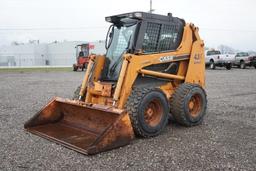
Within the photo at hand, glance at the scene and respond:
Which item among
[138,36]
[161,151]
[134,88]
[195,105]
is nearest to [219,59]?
[195,105]

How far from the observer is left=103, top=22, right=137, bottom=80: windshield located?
7004 mm

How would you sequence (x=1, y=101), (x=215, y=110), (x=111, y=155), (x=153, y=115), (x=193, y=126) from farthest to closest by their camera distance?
(x=1, y=101), (x=215, y=110), (x=193, y=126), (x=153, y=115), (x=111, y=155)

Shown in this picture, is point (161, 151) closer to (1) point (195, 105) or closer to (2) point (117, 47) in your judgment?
(1) point (195, 105)

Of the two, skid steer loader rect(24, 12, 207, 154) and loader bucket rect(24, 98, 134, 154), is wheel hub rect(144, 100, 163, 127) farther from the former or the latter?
loader bucket rect(24, 98, 134, 154)

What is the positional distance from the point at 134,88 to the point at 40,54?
68.6 metres

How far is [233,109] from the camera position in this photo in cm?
946

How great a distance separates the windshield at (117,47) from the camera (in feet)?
23.0

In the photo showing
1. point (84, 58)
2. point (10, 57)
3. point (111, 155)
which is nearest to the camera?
point (111, 155)

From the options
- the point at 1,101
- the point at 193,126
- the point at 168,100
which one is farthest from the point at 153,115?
the point at 1,101

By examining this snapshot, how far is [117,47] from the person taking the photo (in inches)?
288

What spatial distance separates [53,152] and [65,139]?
541 mm

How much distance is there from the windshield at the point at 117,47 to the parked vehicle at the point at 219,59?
2788cm

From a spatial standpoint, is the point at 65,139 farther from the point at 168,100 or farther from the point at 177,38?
the point at 177,38

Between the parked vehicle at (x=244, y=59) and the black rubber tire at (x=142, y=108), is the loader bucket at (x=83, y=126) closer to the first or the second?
the black rubber tire at (x=142, y=108)
